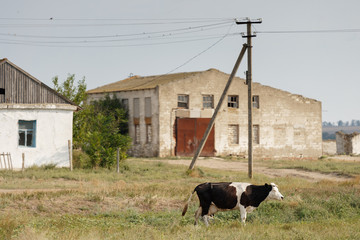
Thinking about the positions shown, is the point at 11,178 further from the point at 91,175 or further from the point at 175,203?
the point at 175,203

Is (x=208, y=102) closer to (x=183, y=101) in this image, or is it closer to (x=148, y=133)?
(x=183, y=101)

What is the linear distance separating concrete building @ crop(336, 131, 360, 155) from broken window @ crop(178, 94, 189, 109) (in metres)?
21.9

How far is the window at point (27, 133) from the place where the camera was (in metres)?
25.7

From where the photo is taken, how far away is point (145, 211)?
48.6 feet

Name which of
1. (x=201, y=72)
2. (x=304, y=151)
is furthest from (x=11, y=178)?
(x=304, y=151)

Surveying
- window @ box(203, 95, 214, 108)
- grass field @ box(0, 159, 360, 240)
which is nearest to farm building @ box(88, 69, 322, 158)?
window @ box(203, 95, 214, 108)

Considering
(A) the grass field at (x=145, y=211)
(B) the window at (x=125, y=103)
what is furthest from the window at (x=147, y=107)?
(A) the grass field at (x=145, y=211)

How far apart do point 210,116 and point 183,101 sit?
240cm

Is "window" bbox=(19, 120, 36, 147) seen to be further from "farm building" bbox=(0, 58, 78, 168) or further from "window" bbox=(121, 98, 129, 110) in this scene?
"window" bbox=(121, 98, 129, 110)

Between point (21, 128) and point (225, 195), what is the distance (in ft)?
54.4

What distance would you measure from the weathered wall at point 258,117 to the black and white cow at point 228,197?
85.3ft

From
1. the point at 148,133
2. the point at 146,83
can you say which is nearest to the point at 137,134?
the point at 148,133

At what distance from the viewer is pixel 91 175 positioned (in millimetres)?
23109

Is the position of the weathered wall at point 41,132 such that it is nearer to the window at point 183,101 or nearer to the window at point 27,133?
the window at point 27,133
